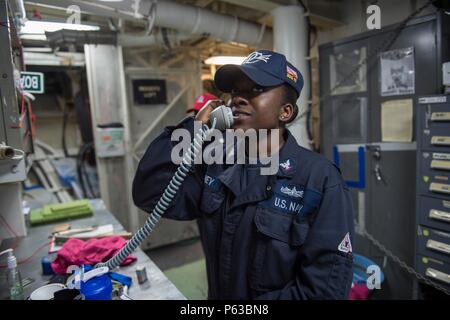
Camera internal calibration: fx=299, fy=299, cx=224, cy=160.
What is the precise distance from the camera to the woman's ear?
1152 millimetres

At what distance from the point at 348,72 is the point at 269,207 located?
209 centimetres

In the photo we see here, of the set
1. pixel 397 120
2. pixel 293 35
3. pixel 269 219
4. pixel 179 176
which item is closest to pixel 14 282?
pixel 179 176

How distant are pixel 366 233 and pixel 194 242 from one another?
8.68 ft

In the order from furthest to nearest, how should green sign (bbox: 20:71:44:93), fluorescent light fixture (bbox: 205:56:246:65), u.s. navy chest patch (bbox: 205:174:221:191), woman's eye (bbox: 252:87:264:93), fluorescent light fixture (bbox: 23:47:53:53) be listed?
fluorescent light fixture (bbox: 23:47:53:53)
green sign (bbox: 20:71:44:93)
fluorescent light fixture (bbox: 205:56:246:65)
u.s. navy chest patch (bbox: 205:174:221:191)
woman's eye (bbox: 252:87:264:93)

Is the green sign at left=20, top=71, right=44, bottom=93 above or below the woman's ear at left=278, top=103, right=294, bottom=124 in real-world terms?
above

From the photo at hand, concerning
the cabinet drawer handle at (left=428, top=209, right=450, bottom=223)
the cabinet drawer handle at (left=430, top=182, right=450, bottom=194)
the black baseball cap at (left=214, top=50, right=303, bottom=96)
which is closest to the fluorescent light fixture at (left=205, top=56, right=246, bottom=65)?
the black baseball cap at (left=214, top=50, right=303, bottom=96)

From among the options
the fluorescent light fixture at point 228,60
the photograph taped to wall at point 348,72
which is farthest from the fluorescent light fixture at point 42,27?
the photograph taped to wall at point 348,72

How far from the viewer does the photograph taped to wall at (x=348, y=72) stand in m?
2.56

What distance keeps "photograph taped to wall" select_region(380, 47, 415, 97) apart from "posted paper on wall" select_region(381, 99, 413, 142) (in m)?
0.09

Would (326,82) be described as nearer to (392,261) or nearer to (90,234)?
(392,261)

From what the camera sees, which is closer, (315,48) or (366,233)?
(366,233)

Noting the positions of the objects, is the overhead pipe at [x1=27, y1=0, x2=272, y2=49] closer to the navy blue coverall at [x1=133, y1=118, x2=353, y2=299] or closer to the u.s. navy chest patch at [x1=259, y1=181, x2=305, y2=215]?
the navy blue coverall at [x1=133, y1=118, x2=353, y2=299]

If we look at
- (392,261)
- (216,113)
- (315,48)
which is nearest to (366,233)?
(392,261)

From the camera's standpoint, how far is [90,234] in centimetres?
202
